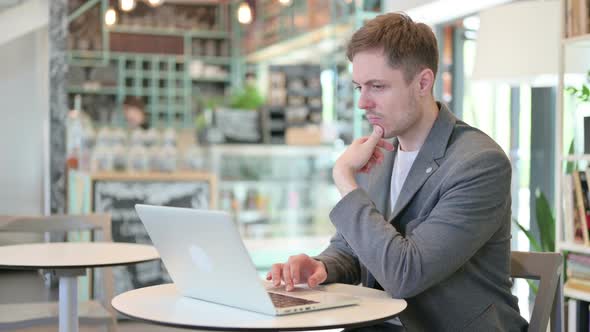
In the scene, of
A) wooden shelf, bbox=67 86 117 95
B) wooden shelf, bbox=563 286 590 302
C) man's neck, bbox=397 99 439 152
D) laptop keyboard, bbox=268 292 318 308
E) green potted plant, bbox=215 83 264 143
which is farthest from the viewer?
wooden shelf, bbox=67 86 117 95

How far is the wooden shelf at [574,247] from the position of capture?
3406 millimetres

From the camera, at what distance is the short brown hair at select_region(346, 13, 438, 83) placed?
1.98 metres

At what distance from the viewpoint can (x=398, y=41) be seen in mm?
1986

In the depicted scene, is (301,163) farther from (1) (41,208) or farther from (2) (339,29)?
(1) (41,208)

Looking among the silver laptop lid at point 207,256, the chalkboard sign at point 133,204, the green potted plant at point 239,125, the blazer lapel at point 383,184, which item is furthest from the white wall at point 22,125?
the silver laptop lid at point 207,256

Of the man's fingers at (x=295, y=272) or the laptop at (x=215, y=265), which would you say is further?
the man's fingers at (x=295, y=272)

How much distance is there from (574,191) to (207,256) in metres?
2.23

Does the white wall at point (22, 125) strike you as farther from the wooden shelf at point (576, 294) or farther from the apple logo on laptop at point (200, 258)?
the apple logo on laptop at point (200, 258)

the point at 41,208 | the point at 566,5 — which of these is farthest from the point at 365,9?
the point at 41,208

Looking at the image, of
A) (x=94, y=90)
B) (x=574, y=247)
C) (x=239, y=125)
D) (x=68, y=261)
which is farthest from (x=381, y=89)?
(x=94, y=90)

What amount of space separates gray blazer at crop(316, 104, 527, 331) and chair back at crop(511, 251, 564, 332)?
0.06m

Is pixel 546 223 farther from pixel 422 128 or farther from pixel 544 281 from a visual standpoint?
pixel 422 128

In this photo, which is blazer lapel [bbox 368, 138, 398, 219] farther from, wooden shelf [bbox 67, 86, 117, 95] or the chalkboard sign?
wooden shelf [bbox 67, 86, 117, 95]

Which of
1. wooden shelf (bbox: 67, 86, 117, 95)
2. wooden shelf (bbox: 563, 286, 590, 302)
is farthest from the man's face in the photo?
wooden shelf (bbox: 67, 86, 117, 95)
